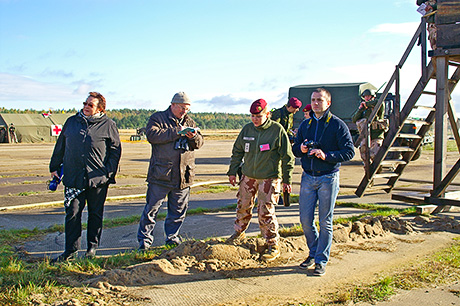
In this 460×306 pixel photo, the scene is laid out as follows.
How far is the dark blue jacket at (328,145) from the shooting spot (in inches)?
205

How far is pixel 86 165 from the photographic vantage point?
574 centimetres

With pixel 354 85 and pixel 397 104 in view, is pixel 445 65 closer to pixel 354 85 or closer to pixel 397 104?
pixel 397 104

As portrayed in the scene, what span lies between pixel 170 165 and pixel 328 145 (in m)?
2.10

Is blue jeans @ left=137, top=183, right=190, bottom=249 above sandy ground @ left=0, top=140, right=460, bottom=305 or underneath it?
above

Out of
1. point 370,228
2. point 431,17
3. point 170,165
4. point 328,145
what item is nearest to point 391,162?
point 431,17

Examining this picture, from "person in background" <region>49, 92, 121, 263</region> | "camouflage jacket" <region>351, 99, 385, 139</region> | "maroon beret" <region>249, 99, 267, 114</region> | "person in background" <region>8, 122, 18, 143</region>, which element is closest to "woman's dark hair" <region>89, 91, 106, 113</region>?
"person in background" <region>49, 92, 121, 263</region>

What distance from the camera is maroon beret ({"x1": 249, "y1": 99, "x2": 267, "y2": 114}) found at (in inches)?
221

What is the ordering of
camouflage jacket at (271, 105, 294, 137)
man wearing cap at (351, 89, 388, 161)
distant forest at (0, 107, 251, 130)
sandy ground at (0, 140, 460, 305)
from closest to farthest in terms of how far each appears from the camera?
sandy ground at (0, 140, 460, 305) → camouflage jacket at (271, 105, 294, 137) → man wearing cap at (351, 89, 388, 161) → distant forest at (0, 107, 251, 130)

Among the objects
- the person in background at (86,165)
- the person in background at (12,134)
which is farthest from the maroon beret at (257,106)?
the person in background at (12,134)

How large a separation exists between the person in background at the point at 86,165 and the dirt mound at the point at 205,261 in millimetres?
1102

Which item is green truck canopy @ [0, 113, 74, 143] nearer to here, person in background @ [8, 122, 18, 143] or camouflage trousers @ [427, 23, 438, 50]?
person in background @ [8, 122, 18, 143]

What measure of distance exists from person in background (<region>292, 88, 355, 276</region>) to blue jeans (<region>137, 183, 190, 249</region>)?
1.79 meters

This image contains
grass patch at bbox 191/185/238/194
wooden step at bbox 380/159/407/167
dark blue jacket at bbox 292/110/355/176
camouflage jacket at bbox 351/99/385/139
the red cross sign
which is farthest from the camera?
the red cross sign

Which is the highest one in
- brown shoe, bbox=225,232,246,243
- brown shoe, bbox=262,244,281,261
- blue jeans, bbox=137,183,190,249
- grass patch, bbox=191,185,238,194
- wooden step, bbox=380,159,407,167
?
wooden step, bbox=380,159,407,167
